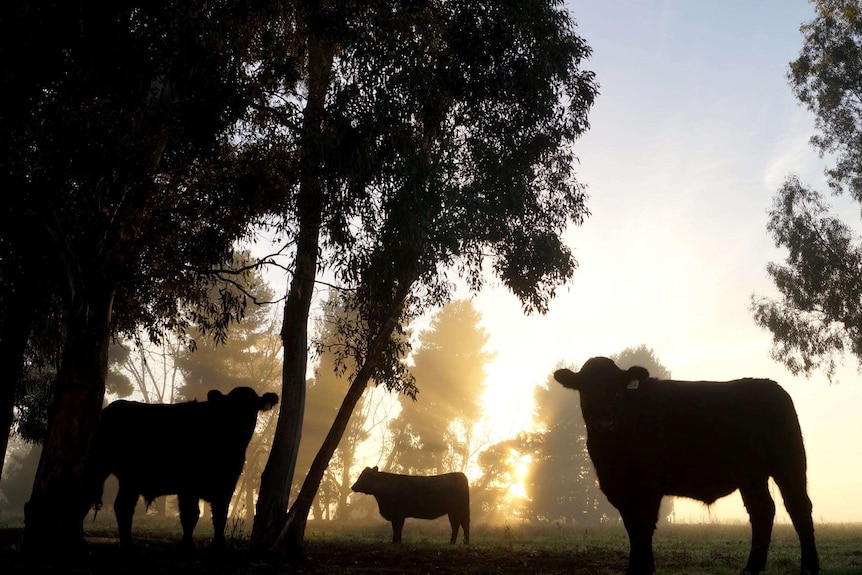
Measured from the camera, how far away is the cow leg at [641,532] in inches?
327

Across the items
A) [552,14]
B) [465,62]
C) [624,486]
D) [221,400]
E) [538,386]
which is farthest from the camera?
[538,386]

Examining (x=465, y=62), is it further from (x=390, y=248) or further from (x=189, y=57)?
(x=189, y=57)

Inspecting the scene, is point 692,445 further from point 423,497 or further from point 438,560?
point 423,497

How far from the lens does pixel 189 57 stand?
11234mm

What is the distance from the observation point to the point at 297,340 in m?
12.8

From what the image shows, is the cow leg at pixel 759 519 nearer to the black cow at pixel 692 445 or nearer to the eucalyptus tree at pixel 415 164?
the black cow at pixel 692 445

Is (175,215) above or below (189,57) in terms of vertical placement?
below

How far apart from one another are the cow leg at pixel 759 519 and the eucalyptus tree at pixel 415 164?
704 centimetres

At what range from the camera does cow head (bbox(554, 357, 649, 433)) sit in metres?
8.71

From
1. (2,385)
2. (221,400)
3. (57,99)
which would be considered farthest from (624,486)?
(2,385)

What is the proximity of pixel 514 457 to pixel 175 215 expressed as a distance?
139 ft

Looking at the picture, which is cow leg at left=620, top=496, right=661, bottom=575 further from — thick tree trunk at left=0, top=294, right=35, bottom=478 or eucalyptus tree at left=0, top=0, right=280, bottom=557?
thick tree trunk at left=0, top=294, right=35, bottom=478

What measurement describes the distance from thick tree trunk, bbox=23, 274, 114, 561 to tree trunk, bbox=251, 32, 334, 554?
307cm

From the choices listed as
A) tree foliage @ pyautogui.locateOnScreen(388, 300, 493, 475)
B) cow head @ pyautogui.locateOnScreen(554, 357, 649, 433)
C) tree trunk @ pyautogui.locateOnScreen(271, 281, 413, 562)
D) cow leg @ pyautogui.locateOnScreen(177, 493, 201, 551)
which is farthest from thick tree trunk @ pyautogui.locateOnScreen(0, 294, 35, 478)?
tree foliage @ pyautogui.locateOnScreen(388, 300, 493, 475)
